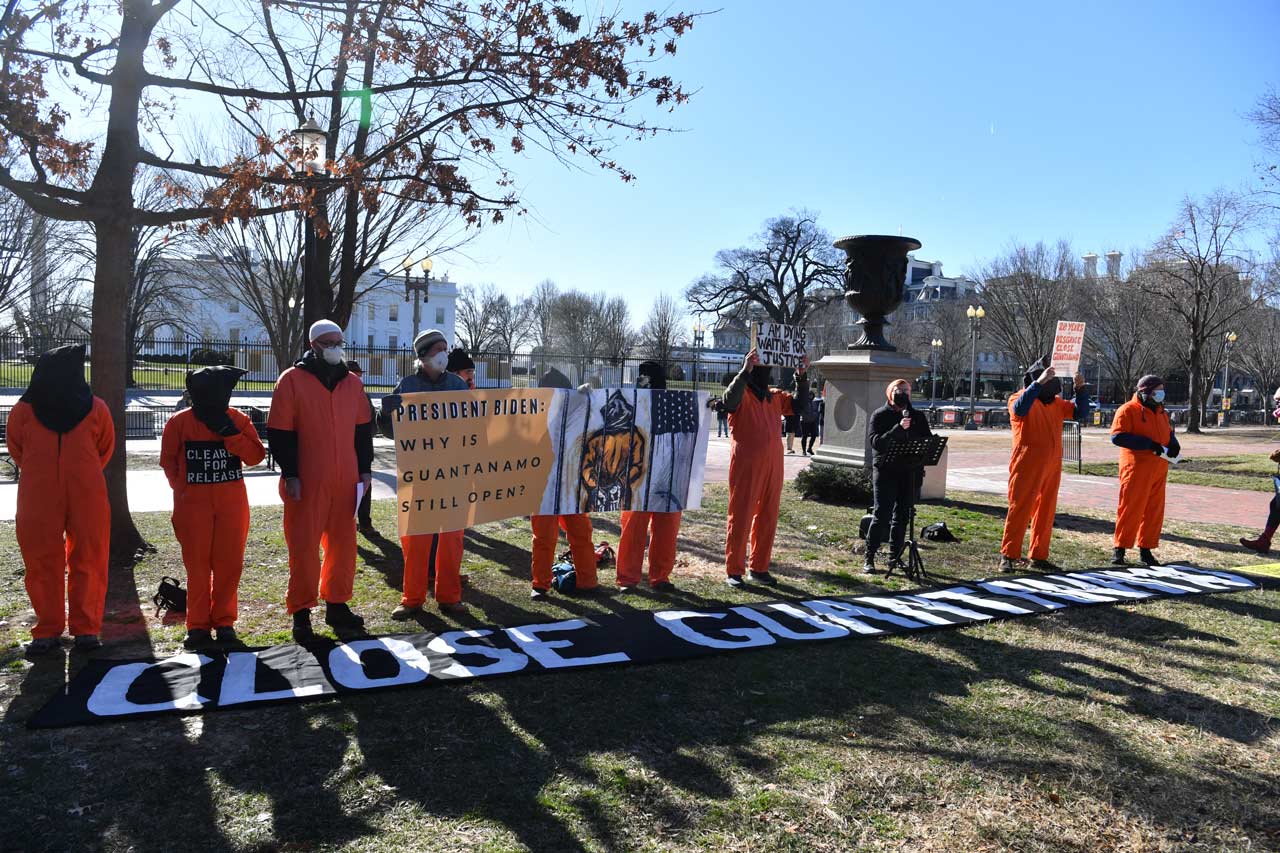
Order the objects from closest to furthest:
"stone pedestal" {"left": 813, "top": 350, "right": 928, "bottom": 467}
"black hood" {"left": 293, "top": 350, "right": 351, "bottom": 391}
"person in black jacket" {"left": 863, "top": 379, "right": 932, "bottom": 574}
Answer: "black hood" {"left": 293, "top": 350, "right": 351, "bottom": 391} → "person in black jacket" {"left": 863, "top": 379, "right": 932, "bottom": 574} → "stone pedestal" {"left": 813, "top": 350, "right": 928, "bottom": 467}

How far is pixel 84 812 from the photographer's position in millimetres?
3420

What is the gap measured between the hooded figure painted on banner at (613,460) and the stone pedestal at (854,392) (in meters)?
6.61

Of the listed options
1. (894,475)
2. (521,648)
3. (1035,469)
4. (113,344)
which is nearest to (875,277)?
(1035,469)

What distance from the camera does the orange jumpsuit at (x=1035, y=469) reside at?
8.12 meters

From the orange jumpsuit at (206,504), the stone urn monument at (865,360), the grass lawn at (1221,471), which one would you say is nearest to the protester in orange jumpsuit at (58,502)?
the orange jumpsuit at (206,504)

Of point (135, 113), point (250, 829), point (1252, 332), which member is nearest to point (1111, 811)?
point (250, 829)

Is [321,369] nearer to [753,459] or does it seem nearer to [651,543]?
[651,543]

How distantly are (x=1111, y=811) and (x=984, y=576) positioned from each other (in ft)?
14.9

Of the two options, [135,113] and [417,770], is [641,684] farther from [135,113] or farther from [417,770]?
[135,113]

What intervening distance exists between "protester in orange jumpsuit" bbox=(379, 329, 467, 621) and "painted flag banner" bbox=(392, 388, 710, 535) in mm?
190

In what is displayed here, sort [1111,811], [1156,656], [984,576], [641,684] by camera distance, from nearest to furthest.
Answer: [1111,811] < [641,684] < [1156,656] < [984,576]

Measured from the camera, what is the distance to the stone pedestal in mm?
12906

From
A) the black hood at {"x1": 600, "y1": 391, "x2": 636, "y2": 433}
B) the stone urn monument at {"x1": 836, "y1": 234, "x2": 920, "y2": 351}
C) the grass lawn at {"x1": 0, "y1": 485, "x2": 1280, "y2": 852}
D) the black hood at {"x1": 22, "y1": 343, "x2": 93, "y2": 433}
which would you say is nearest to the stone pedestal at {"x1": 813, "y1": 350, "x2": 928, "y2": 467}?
the stone urn monument at {"x1": 836, "y1": 234, "x2": 920, "y2": 351}

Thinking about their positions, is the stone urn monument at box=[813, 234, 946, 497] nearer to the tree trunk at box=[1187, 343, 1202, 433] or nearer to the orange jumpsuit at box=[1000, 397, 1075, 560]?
the orange jumpsuit at box=[1000, 397, 1075, 560]
